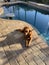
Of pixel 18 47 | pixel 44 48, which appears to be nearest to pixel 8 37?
pixel 18 47

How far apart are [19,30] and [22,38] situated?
3.25 ft

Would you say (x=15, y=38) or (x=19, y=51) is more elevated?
(x=19, y=51)

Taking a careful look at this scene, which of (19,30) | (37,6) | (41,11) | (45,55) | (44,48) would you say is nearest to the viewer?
(45,55)

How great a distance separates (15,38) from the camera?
7152 mm

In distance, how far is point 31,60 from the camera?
17.2ft

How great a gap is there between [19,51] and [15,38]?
140 centimetres

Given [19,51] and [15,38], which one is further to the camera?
[15,38]

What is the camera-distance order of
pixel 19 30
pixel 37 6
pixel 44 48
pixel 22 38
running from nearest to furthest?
1. pixel 44 48
2. pixel 22 38
3. pixel 19 30
4. pixel 37 6

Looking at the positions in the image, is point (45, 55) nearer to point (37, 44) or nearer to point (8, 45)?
point (37, 44)

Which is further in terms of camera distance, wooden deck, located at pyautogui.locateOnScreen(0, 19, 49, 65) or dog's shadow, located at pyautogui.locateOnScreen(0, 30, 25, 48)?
dog's shadow, located at pyautogui.locateOnScreen(0, 30, 25, 48)

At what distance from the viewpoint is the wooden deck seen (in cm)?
519

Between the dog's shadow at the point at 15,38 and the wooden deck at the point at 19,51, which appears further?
the dog's shadow at the point at 15,38

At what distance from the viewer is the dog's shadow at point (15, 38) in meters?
6.67

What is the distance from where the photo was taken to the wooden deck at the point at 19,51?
5191mm
